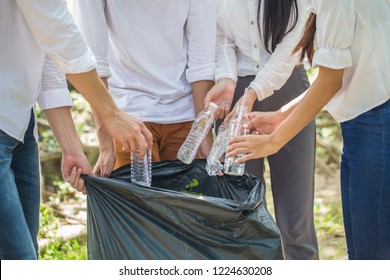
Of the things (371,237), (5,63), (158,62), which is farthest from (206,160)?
(5,63)

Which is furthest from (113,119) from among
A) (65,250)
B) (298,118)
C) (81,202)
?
(81,202)

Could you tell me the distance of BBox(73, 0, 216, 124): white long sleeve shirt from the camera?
98.9 inches

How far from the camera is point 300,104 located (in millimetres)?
2129

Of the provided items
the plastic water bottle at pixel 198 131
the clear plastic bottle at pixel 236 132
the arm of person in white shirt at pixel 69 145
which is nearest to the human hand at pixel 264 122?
the clear plastic bottle at pixel 236 132

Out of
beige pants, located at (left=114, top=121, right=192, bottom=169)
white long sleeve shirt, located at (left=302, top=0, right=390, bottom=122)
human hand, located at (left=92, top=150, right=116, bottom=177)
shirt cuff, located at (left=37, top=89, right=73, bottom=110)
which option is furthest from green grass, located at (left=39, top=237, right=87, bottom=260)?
white long sleeve shirt, located at (left=302, top=0, right=390, bottom=122)

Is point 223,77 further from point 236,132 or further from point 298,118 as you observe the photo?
point 298,118

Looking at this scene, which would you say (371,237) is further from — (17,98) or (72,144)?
(17,98)

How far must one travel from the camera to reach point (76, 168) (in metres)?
2.23

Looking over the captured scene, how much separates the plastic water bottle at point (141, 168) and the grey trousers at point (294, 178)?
23.7 inches

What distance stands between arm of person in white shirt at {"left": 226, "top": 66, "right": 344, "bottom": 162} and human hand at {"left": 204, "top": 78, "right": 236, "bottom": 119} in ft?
1.36

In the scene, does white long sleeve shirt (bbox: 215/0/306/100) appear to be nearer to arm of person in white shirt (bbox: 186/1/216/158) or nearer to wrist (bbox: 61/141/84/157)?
arm of person in white shirt (bbox: 186/1/216/158)

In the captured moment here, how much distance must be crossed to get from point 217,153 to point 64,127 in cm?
57

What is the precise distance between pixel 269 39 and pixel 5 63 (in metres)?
1.16

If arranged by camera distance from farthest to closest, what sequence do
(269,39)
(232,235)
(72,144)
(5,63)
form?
1. (269,39)
2. (72,144)
3. (232,235)
4. (5,63)
